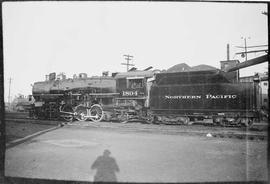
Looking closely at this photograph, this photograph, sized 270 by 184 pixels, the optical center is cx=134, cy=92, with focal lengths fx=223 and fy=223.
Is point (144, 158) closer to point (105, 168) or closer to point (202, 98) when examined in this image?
point (105, 168)

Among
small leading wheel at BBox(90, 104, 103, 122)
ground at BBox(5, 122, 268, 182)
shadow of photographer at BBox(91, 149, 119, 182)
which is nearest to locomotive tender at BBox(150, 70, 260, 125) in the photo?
small leading wheel at BBox(90, 104, 103, 122)

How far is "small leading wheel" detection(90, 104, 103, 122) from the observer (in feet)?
53.7

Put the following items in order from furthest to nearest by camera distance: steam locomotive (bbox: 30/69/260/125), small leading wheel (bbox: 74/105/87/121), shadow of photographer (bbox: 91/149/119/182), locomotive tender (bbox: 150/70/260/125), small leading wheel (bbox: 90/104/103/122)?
1. small leading wheel (bbox: 74/105/87/121)
2. small leading wheel (bbox: 90/104/103/122)
3. steam locomotive (bbox: 30/69/260/125)
4. locomotive tender (bbox: 150/70/260/125)
5. shadow of photographer (bbox: 91/149/119/182)

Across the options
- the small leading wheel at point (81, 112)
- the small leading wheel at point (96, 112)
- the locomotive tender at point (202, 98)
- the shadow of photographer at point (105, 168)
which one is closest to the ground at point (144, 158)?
the shadow of photographer at point (105, 168)

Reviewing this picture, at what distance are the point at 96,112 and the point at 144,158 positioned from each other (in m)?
10.5

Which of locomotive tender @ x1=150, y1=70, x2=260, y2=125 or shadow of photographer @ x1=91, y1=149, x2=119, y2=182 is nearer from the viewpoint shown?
shadow of photographer @ x1=91, y1=149, x2=119, y2=182

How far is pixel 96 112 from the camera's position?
1662cm

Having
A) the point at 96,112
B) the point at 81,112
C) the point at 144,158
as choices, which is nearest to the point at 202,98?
the point at 96,112

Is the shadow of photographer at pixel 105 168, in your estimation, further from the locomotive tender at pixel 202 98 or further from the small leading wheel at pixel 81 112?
the small leading wheel at pixel 81 112

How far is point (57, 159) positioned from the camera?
21.1 ft

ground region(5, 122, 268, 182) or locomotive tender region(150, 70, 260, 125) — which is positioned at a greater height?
locomotive tender region(150, 70, 260, 125)

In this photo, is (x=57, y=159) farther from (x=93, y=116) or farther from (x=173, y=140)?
(x=93, y=116)

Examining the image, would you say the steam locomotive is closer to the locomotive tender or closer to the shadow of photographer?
the locomotive tender

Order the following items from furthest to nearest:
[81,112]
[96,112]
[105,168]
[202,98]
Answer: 1. [81,112]
2. [96,112]
3. [202,98]
4. [105,168]
